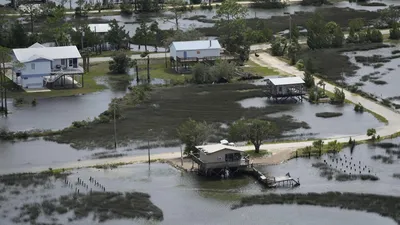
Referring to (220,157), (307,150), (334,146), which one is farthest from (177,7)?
(220,157)

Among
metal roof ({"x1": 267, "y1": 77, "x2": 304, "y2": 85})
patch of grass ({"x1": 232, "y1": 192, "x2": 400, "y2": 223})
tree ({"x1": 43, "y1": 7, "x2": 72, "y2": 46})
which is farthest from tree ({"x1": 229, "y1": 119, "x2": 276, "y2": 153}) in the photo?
tree ({"x1": 43, "y1": 7, "x2": 72, "y2": 46})

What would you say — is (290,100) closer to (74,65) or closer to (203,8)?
(74,65)

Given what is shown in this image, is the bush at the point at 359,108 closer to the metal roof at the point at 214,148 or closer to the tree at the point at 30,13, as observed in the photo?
the metal roof at the point at 214,148

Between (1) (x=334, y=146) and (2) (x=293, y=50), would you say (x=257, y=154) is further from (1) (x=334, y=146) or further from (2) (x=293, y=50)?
(2) (x=293, y=50)

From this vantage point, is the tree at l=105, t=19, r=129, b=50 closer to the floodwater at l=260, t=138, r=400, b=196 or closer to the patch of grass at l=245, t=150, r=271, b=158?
the patch of grass at l=245, t=150, r=271, b=158

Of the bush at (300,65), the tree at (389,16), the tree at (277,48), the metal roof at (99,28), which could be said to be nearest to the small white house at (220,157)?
the bush at (300,65)

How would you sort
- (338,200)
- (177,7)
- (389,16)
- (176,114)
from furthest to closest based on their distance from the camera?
(177,7), (389,16), (176,114), (338,200)

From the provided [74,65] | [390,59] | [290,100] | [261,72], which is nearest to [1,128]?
[74,65]
